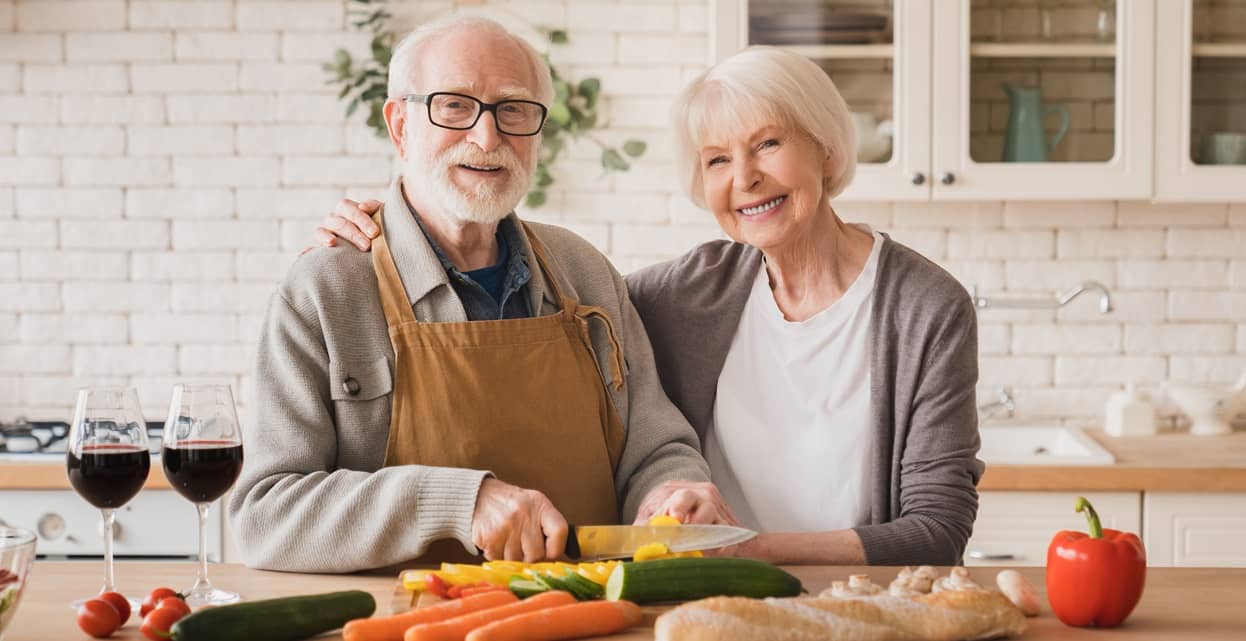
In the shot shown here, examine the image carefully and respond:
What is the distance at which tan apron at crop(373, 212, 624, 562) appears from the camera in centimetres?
200

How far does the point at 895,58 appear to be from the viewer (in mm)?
3523

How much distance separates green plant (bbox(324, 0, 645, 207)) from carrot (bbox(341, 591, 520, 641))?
7.83 feet

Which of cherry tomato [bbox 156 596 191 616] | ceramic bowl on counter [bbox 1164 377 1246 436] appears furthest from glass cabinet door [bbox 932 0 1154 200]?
cherry tomato [bbox 156 596 191 616]

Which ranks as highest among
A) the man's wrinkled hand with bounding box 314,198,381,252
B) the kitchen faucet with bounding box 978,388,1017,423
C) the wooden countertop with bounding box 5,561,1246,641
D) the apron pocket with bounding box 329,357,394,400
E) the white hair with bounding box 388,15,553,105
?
the white hair with bounding box 388,15,553,105

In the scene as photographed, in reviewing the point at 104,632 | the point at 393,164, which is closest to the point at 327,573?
the point at 104,632

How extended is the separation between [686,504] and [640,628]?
406 millimetres

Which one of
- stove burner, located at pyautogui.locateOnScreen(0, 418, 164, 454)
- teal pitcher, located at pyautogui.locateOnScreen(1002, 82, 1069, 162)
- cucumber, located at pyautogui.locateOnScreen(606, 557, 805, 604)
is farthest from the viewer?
teal pitcher, located at pyautogui.locateOnScreen(1002, 82, 1069, 162)

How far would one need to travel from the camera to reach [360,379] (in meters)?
1.98

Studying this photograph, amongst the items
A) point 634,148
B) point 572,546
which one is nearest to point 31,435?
point 634,148

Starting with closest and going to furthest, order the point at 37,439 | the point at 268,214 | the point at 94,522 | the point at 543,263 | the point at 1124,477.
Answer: the point at 543,263, the point at 1124,477, the point at 94,522, the point at 37,439, the point at 268,214

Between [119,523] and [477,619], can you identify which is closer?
[477,619]

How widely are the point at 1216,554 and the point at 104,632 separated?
2.70 meters

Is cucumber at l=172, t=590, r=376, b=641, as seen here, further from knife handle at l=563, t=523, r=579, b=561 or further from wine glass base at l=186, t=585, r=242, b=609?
knife handle at l=563, t=523, r=579, b=561

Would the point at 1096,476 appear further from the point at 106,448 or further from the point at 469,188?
the point at 106,448
